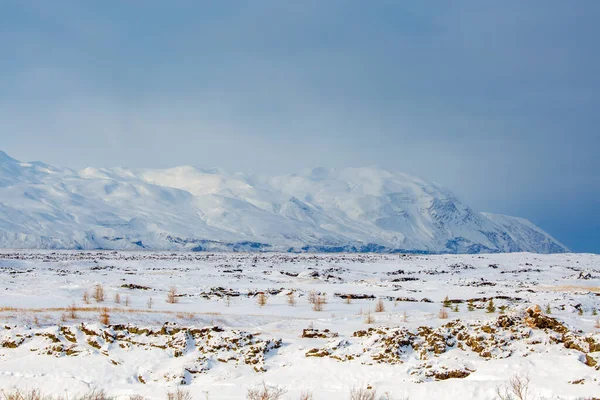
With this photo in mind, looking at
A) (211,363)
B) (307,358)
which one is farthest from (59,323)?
(307,358)

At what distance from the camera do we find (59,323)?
19031 mm

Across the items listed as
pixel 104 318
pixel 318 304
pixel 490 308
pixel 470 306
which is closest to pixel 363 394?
pixel 104 318

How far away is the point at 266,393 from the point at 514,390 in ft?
15.5

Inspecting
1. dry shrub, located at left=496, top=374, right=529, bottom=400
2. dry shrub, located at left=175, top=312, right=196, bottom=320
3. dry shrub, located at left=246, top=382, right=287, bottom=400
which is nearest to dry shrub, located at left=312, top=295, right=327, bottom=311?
dry shrub, located at left=175, top=312, right=196, bottom=320

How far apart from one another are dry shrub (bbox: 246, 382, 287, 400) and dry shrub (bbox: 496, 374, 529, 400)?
4.33 metres

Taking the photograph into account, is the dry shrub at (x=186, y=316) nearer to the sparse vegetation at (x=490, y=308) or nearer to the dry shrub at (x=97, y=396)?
the dry shrub at (x=97, y=396)

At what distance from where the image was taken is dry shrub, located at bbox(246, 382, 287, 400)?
1082 centimetres

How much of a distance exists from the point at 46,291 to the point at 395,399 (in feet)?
83.0

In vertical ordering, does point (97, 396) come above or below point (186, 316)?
below

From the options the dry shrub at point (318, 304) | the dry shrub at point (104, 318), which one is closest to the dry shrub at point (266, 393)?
the dry shrub at point (104, 318)

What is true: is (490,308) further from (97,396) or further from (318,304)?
(97,396)

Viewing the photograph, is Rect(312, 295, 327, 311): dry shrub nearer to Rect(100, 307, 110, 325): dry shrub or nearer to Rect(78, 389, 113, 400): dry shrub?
Rect(100, 307, 110, 325): dry shrub

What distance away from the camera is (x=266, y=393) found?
10.8 metres

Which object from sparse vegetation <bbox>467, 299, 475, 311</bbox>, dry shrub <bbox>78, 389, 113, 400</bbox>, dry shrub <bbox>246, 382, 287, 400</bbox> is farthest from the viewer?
sparse vegetation <bbox>467, 299, 475, 311</bbox>
